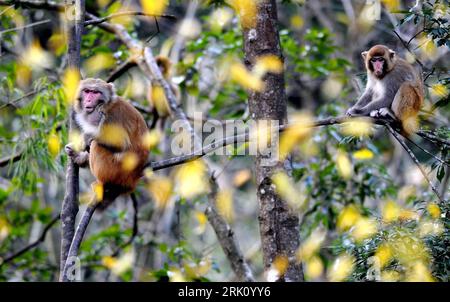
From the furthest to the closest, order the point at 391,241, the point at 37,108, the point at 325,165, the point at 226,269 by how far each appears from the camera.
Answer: the point at 226,269 < the point at 325,165 < the point at 37,108 < the point at 391,241

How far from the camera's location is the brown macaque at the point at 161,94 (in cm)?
880

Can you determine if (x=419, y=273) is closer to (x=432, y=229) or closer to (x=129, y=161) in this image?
(x=432, y=229)

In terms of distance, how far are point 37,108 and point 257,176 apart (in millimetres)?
2865

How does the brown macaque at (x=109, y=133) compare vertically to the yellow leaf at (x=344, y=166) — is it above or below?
below

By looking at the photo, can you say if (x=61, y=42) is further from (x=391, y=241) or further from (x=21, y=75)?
(x=391, y=241)

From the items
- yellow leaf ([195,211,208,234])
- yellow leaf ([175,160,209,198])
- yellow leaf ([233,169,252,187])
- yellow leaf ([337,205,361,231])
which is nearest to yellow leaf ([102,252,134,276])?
yellow leaf ([195,211,208,234])

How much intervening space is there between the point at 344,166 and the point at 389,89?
1.80 metres

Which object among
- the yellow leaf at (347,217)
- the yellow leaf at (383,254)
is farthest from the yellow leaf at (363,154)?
the yellow leaf at (383,254)

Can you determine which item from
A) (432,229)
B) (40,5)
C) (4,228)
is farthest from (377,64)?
(4,228)

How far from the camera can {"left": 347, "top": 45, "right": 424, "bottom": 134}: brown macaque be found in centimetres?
682

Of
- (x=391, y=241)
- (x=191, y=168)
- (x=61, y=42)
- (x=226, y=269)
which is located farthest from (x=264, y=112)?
(x=226, y=269)

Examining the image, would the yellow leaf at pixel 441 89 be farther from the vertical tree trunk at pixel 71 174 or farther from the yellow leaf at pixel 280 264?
the vertical tree trunk at pixel 71 174

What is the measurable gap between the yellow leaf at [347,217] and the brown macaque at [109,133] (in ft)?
9.31

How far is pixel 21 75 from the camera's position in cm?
877
